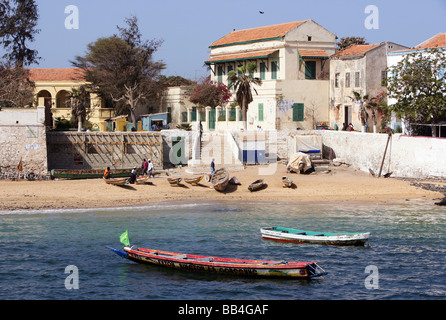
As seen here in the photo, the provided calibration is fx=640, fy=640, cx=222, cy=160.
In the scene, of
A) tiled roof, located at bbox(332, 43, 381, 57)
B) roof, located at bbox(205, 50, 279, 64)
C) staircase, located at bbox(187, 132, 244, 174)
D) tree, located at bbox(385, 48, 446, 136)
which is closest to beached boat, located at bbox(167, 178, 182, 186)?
staircase, located at bbox(187, 132, 244, 174)

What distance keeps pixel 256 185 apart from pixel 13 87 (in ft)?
93.8

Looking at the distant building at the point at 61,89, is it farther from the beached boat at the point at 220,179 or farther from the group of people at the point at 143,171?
the beached boat at the point at 220,179

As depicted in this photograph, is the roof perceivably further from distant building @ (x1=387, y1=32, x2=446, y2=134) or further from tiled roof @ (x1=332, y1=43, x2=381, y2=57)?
distant building @ (x1=387, y1=32, x2=446, y2=134)

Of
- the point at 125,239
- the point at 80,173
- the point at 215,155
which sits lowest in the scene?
the point at 125,239

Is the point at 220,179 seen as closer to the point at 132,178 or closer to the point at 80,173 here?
the point at 132,178

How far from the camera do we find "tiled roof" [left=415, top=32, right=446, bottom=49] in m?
51.6

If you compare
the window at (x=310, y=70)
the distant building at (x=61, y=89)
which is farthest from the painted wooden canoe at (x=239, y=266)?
the distant building at (x=61, y=89)

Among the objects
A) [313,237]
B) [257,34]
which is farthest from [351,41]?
[313,237]

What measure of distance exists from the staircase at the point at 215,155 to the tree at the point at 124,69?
670 inches

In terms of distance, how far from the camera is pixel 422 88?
157 feet

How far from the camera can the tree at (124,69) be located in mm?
72062
